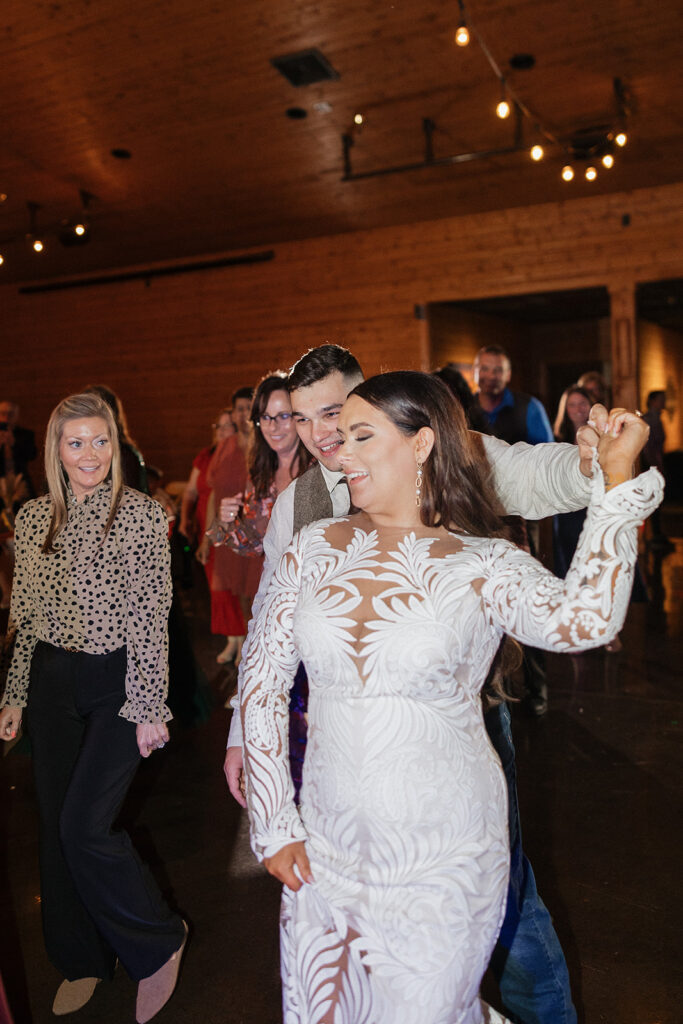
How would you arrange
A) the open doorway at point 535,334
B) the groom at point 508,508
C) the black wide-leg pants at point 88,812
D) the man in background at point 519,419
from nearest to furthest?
1. the groom at point 508,508
2. the black wide-leg pants at point 88,812
3. the man in background at point 519,419
4. the open doorway at point 535,334

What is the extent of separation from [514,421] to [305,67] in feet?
14.1

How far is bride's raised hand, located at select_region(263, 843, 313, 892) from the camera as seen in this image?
1412 mm

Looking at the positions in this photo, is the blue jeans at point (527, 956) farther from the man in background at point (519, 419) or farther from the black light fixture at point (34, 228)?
the black light fixture at point (34, 228)

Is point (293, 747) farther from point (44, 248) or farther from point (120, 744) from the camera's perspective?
point (44, 248)

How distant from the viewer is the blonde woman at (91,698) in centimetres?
228

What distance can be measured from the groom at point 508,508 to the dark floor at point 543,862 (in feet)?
1.47

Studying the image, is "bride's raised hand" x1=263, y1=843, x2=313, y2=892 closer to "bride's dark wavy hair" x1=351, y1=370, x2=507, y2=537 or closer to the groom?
the groom

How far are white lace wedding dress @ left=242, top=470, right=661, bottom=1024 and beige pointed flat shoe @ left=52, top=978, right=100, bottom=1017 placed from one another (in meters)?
1.31

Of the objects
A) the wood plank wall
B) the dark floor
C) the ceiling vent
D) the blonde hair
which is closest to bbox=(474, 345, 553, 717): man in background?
the dark floor

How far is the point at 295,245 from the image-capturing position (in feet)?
40.8

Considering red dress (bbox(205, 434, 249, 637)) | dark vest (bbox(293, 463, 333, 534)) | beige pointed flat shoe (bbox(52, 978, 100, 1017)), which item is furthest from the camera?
red dress (bbox(205, 434, 249, 637))

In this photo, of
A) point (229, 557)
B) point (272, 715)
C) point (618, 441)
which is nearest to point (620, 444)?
point (618, 441)

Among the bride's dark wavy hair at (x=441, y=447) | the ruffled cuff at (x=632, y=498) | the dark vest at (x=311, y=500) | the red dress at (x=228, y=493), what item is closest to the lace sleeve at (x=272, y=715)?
the bride's dark wavy hair at (x=441, y=447)

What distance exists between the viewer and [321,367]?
2055 millimetres
